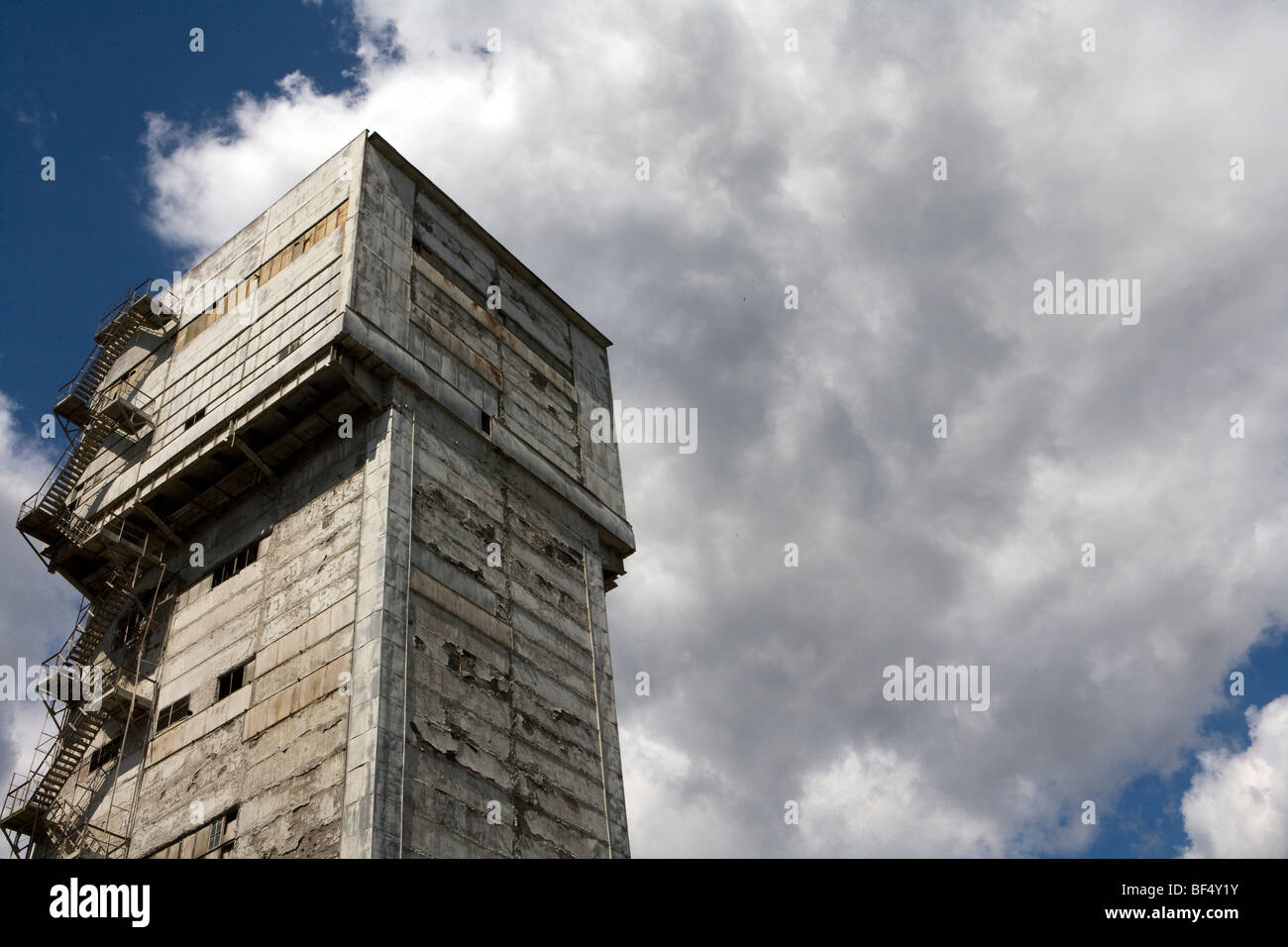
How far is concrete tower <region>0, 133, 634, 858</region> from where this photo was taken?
30.4 meters

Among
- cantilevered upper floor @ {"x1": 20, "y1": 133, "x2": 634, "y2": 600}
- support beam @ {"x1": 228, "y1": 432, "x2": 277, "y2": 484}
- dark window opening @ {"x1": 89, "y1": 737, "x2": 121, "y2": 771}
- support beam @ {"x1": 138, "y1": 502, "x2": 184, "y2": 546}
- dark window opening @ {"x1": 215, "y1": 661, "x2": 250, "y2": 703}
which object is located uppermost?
cantilevered upper floor @ {"x1": 20, "y1": 133, "x2": 634, "y2": 600}

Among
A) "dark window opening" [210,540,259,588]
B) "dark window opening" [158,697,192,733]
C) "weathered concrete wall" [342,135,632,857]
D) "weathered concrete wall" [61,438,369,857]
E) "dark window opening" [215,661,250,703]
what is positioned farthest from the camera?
"dark window opening" [210,540,259,588]

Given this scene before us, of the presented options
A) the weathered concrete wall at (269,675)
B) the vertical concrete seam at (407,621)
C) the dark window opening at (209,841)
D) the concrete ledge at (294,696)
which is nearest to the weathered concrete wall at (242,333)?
the weathered concrete wall at (269,675)

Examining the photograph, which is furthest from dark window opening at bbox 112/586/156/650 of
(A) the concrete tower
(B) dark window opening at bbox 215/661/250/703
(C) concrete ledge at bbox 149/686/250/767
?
(B) dark window opening at bbox 215/661/250/703

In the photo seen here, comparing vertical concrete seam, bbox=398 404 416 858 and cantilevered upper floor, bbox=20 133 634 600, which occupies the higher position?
cantilevered upper floor, bbox=20 133 634 600

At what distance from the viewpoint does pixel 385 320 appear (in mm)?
37312

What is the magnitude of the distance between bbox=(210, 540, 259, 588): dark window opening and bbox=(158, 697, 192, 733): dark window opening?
4042mm

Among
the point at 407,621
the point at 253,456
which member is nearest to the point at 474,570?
the point at 407,621

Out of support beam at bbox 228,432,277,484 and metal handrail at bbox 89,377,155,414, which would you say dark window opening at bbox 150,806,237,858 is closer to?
support beam at bbox 228,432,277,484

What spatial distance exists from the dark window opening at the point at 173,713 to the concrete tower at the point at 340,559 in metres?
0.09

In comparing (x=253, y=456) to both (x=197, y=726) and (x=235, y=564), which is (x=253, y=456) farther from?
(x=197, y=726)

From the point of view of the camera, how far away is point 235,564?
121ft
